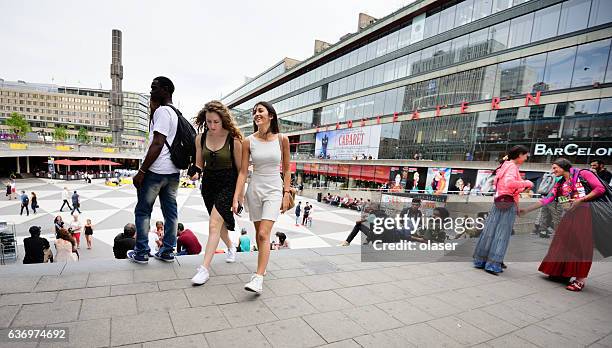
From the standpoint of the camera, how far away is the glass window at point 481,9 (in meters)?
20.8

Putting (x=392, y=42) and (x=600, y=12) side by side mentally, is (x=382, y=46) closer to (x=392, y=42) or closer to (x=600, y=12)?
(x=392, y=42)

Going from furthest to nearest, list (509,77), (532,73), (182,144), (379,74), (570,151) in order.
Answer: (379,74), (509,77), (532,73), (570,151), (182,144)

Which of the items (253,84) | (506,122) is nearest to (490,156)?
(506,122)

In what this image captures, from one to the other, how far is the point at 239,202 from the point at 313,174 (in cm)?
3904

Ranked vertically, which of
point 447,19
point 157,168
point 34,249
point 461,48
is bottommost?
point 34,249

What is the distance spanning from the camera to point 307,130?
4303 centimetres

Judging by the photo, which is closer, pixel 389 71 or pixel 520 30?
pixel 520 30

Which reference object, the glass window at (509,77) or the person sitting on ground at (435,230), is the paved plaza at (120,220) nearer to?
the person sitting on ground at (435,230)

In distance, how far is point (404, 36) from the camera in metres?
28.0

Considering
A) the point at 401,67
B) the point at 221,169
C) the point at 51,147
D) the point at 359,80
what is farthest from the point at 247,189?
the point at 51,147

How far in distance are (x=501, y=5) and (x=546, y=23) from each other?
12.1 feet

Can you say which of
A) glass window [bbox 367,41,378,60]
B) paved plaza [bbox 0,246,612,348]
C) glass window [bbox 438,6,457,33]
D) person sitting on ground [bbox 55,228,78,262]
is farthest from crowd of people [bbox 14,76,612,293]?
glass window [bbox 367,41,378,60]

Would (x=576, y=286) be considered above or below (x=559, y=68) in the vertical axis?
below

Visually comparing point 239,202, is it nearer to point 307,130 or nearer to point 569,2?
point 569,2
